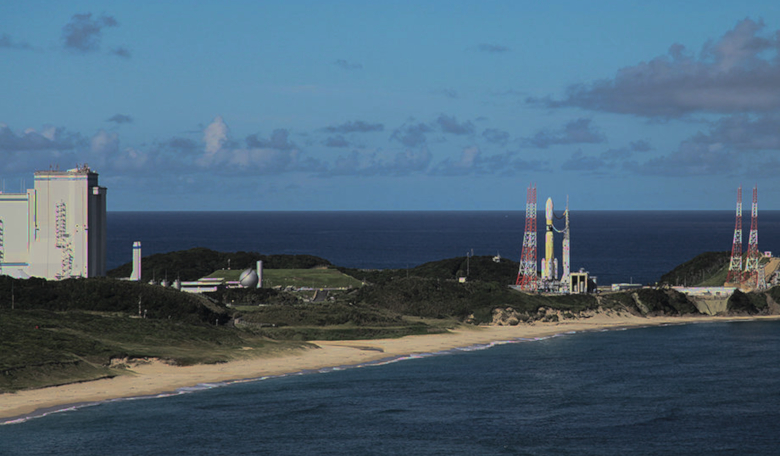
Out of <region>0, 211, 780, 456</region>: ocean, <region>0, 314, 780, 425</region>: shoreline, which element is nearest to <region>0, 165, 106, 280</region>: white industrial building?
<region>0, 314, 780, 425</region>: shoreline

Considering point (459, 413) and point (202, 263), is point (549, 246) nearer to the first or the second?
point (202, 263)

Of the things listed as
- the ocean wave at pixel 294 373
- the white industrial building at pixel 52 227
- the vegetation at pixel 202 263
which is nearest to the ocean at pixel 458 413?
the ocean wave at pixel 294 373

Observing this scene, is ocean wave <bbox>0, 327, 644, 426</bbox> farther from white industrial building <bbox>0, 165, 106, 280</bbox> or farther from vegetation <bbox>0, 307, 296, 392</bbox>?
white industrial building <bbox>0, 165, 106, 280</bbox>

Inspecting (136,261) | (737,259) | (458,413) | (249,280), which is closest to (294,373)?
(458,413)

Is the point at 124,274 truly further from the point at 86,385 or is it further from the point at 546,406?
the point at 546,406

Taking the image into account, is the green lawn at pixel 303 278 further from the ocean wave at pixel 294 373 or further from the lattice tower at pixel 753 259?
the lattice tower at pixel 753 259
